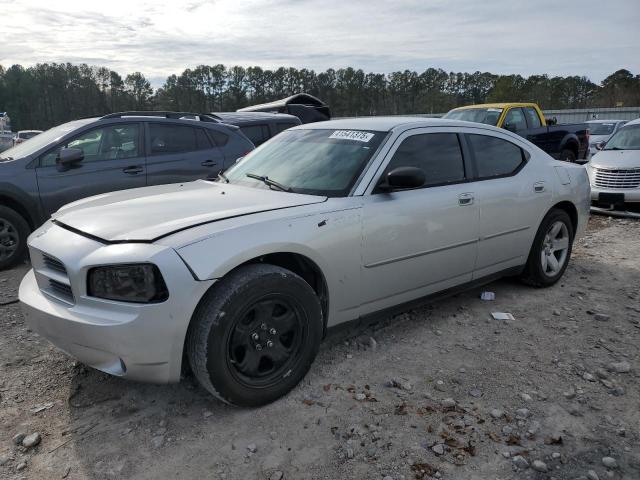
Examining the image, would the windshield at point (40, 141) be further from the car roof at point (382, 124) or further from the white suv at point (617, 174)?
the white suv at point (617, 174)

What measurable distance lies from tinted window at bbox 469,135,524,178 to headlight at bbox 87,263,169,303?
2.78 metres

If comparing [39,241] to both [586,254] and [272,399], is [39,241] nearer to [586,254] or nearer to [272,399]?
[272,399]

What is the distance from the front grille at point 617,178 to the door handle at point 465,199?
6075mm

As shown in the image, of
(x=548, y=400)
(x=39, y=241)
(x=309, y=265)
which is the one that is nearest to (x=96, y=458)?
(x=39, y=241)

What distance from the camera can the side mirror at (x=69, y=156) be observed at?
5.45 m

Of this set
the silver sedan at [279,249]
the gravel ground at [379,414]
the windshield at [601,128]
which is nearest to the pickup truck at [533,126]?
the windshield at [601,128]

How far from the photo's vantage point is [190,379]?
311 cm

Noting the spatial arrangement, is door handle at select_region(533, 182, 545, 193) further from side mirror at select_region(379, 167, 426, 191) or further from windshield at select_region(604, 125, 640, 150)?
windshield at select_region(604, 125, 640, 150)

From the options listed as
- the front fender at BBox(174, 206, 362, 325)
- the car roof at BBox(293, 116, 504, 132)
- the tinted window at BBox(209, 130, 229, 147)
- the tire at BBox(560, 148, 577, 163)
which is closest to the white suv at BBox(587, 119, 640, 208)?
the tire at BBox(560, 148, 577, 163)

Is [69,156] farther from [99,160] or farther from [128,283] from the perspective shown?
[128,283]

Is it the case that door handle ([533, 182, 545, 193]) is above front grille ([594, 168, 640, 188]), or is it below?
above

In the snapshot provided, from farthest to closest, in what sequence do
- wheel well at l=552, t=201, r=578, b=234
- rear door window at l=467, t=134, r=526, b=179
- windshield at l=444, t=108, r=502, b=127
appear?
windshield at l=444, t=108, r=502, b=127 → wheel well at l=552, t=201, r=578, b=234 → rear door window at l=467, t=134, r=526, b=179

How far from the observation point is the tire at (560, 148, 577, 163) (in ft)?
42.2

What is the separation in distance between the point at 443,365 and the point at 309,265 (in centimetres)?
116
